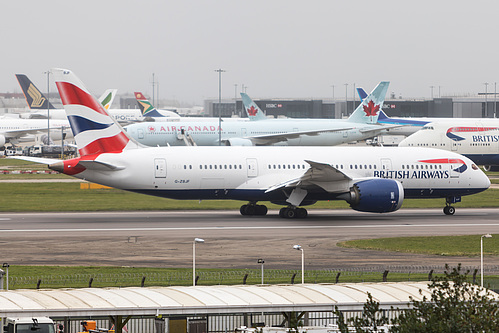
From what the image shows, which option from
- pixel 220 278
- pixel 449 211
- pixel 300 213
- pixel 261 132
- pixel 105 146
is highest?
pixel 261 132

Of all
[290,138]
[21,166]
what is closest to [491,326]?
[290,138]

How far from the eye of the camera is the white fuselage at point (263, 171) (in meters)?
46.4

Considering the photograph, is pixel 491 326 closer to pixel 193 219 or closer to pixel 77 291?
pixel 77 291

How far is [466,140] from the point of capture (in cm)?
8788

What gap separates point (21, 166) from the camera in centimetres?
10100

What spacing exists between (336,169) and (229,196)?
6359 millimetres

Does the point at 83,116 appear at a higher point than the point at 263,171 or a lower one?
higher

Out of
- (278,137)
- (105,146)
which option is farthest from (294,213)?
(278,137)

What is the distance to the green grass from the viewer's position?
36.2 m

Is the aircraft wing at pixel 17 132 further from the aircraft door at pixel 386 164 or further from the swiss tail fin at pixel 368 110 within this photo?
the aircraft door at pixel 386 164

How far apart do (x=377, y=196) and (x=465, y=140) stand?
149 feet

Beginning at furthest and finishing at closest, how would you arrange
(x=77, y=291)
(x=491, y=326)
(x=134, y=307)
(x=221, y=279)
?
(x=221, y=279)
(x=77, y=291)
(x=134, y=307)
(x=491, y=326)

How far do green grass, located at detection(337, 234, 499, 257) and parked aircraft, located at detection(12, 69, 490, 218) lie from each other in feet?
21.5

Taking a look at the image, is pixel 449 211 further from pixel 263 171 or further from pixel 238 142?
pixel 238 142
